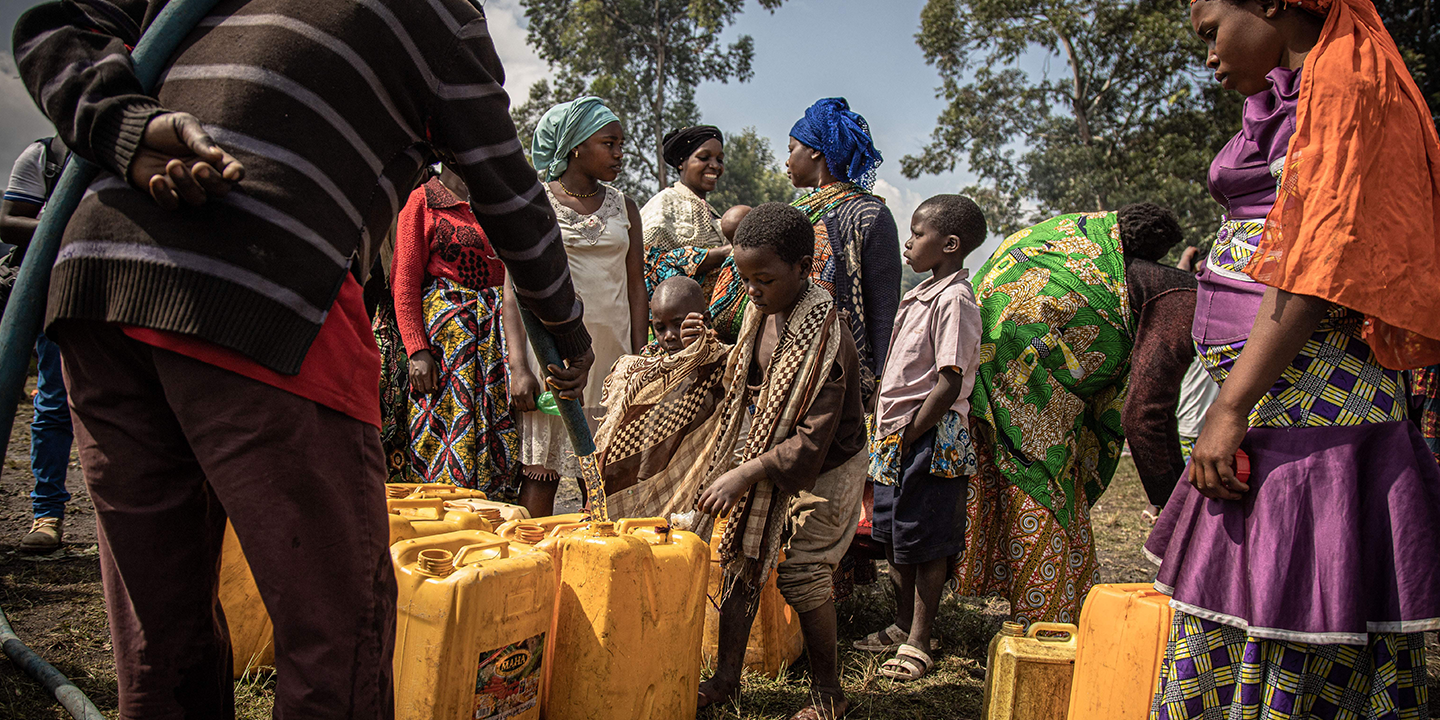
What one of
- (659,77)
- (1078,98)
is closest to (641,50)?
(659,77)

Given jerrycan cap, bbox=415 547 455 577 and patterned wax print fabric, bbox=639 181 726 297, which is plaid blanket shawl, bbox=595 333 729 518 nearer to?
jerrycan cap, bbox=415 547 455 577

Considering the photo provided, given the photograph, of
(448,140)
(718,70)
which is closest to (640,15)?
(718,70)

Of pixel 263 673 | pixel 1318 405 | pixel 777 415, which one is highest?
pixel 1318 405

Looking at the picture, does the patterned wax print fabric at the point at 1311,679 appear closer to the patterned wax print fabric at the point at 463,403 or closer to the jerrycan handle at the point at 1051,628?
the jerrycan handle at the point at 1051,628

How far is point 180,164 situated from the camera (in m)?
1.19

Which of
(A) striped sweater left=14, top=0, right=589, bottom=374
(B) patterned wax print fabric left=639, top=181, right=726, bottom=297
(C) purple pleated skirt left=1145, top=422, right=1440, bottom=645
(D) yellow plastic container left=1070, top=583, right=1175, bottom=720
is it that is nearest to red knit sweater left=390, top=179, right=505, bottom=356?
(B) patterned wax print fabric left=639, top=181, right=726, bottom=297

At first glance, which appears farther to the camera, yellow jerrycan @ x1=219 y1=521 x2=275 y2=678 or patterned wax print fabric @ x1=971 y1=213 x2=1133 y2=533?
patterned wax print fabric @ x1=971 y1=213 x2=1133 y2=533

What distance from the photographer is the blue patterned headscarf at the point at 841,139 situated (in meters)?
4.03

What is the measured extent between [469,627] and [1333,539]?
1886 mm

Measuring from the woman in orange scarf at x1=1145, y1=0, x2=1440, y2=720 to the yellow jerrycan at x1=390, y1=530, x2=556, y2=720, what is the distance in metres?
1.52

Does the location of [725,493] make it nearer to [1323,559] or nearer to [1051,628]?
[1051,628]

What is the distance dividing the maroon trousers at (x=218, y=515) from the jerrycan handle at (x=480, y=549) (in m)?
0.79

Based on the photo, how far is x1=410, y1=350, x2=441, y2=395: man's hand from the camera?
3.78 meters

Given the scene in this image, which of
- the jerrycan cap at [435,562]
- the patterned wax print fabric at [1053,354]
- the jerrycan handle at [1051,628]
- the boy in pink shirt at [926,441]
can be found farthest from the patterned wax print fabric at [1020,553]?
the jerrycan cap at [435,562]
